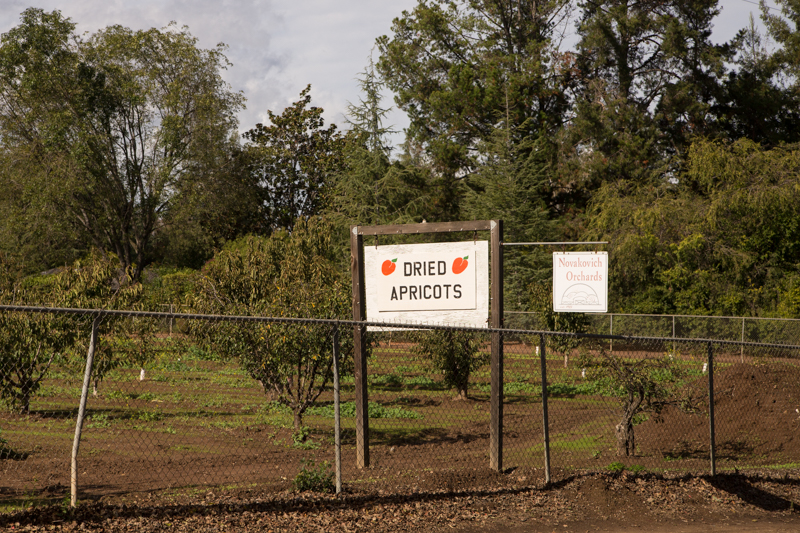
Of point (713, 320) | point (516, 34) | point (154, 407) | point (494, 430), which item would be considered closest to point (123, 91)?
point (516, 34)

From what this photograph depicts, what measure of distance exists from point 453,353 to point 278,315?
5.86 metres

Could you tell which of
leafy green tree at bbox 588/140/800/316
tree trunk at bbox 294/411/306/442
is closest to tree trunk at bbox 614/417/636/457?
tree trunk at bbox 294/411/306/442

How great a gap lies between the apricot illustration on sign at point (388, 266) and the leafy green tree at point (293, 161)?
127 feet

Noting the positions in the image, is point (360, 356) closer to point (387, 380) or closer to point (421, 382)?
point (421, 382)

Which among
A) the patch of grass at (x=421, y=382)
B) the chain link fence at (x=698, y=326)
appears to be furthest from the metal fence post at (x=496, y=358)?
the chain link fence at (x=698, y=326)

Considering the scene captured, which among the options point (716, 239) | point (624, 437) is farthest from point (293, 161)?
point (624, 437)

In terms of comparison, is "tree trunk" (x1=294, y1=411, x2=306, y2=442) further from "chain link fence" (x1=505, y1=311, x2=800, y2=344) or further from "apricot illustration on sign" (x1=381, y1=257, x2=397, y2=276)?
"chain link fence" (x1=505, y1=311, x2=800, y2=344)

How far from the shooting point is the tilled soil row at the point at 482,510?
5531mm

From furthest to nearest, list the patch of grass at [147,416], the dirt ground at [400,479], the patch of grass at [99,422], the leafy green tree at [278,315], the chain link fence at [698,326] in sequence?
the chain link fence at [698,326], the patch of grass at [147,416], the patch of grass at [99,422], the leafy green tree at [278,315], the dirt ground at [400,479]

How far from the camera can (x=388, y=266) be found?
8.20m

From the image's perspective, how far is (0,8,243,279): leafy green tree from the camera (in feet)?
108

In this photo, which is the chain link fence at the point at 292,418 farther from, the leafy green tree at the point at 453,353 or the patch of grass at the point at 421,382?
the patch of grass at the point at 421,382

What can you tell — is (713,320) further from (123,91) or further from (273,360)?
(123,91)

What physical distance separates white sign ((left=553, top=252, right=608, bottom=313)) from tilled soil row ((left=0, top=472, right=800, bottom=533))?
2123 mm
